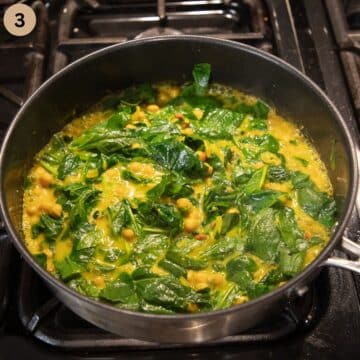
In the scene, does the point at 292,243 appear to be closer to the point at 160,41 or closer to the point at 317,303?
the point at 317,303

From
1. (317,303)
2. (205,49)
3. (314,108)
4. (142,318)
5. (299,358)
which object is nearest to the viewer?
(142,318)

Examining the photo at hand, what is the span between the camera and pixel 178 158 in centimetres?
176

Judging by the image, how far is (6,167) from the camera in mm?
1534

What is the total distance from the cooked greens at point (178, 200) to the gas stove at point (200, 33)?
10 cm

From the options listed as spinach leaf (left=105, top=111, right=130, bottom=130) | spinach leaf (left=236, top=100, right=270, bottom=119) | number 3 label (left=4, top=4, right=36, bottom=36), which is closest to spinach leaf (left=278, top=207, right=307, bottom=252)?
spinach leaf (left=236, top=100, right=270, bottom=119)

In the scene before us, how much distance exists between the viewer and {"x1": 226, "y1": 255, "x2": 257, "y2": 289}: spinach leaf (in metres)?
1.51

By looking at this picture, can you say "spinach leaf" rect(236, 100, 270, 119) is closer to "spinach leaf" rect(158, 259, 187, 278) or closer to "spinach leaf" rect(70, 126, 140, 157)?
"spinach leaf" rect(70, 126, 140, 157)

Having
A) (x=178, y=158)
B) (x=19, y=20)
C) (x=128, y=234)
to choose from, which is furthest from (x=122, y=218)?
(x=19, y=20)

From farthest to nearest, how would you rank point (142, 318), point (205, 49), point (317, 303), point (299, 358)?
point (205, 49) < point (317, 303) < point (299, 358) < point (142, 318)

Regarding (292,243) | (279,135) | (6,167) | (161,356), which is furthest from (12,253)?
(279,135)

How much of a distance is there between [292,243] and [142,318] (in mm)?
601

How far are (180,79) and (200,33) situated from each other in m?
0.27

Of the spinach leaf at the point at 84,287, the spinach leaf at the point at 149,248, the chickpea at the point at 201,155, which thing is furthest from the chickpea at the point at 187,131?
the spinach leaf at the point at 84,287

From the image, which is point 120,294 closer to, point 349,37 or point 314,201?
point 314,201
